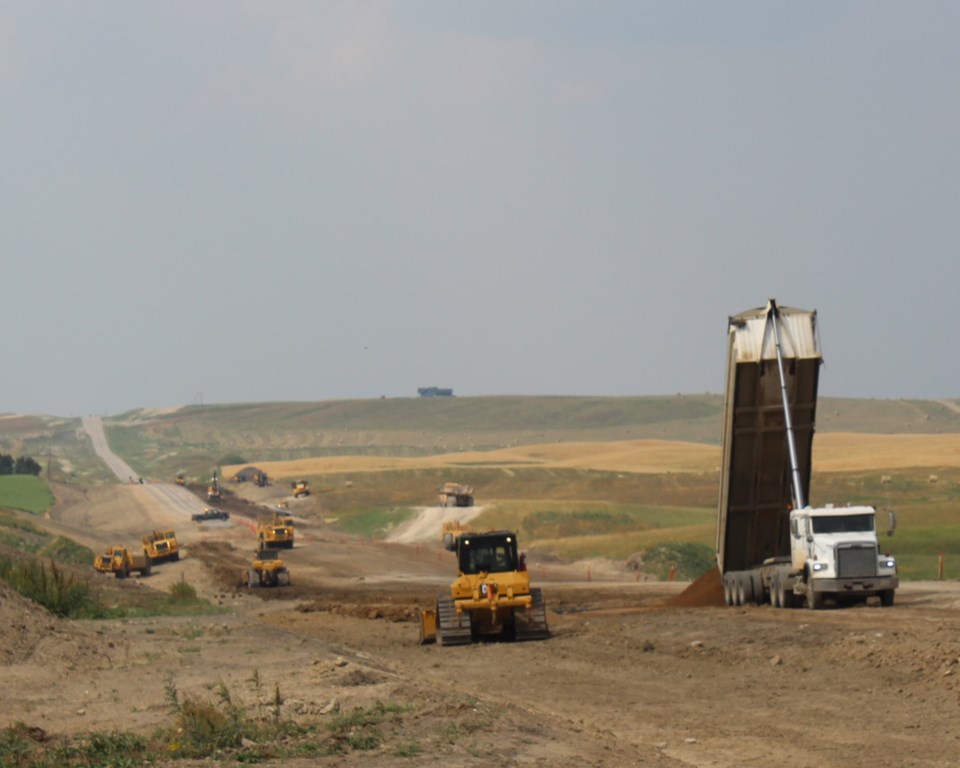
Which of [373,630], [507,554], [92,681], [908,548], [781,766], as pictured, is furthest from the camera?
[908,548]

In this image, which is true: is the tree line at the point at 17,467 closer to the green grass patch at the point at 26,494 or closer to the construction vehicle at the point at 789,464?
the green grass patch at the point at 26,494

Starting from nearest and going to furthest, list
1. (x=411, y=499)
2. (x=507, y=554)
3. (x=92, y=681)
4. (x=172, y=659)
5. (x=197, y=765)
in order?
(x=197, y=765) → (x=92, y=681) → (x=172, y=659) → (x=507, y=554) → (x=411, y=499)

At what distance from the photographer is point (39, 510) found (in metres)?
130

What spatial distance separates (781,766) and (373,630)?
2394 cm

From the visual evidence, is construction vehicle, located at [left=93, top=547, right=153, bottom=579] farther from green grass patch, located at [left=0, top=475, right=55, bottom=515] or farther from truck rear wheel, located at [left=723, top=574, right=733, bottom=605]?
green grass patch, located at [left=0, top=475, right=55, bottom=515]

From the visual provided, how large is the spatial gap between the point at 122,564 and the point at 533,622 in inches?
1651

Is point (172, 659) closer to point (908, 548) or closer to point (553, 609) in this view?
point (553, 609)

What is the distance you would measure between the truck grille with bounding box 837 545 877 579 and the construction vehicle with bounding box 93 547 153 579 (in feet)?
144

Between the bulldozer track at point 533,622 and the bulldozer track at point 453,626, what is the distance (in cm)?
119

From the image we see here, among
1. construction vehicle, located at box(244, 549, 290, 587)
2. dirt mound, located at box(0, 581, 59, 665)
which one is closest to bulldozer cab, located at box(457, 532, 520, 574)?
dirt mound, located at box(0, 581, 59, 665)

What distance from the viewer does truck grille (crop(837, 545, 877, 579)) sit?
34781mm

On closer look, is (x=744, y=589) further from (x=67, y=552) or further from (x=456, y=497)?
(x=456, y=497)

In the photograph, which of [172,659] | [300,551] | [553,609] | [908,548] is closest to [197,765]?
[172,659]

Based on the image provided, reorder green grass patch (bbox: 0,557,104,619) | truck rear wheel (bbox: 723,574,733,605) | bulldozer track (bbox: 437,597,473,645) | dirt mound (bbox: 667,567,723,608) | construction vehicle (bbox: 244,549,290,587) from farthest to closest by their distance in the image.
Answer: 1. construction vehicle (bbox: 244,549,290,587)
2. dirt mound (bbox: 667,567,723,608)
3. truck rear wheel (bbox: 723,574,733,605)
4. green grass patch (bbox: 0,557,104,619)
5. bulldozer track (bbox: 437,597,473,645)
